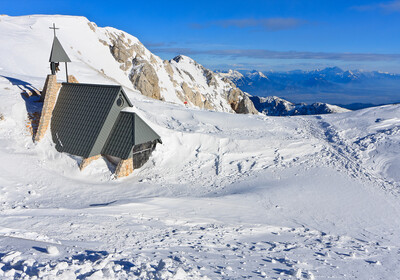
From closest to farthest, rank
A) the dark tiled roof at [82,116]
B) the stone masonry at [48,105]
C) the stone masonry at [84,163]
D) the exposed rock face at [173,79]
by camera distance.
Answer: the stone masonry at [84,163] < the dark tiled roof at [82,116] < the stone masonry at [48,105] < the exposed rock face at [173,79]

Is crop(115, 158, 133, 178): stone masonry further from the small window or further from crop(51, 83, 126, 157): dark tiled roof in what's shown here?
the small window

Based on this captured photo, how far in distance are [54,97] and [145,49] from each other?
58860 millimetres

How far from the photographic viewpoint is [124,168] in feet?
56.9

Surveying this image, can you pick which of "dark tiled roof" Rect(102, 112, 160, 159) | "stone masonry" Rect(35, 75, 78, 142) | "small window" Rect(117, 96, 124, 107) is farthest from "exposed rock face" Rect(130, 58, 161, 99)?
"dark tiled roof" Rect(102, 112, 160, 159)

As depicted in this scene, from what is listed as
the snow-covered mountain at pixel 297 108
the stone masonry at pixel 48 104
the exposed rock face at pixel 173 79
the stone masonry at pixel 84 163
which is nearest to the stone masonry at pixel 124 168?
Answer: the stone masonry at pixel 84 163

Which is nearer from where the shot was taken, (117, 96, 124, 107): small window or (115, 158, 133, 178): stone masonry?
(115, 158, 133, 178): stone masonry

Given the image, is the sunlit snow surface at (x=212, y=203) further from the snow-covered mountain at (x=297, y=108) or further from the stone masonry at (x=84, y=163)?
the snow-covered mountain at (x=297, y=108)

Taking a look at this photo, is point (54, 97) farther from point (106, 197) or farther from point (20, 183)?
point (106, 197)

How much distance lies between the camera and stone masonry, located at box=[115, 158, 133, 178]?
17097 mm

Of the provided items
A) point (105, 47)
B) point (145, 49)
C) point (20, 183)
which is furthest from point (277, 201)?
point (145, 49)

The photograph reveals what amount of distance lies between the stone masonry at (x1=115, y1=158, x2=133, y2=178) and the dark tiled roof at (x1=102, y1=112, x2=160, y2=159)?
38 centimetres

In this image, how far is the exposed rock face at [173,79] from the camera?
205 feet

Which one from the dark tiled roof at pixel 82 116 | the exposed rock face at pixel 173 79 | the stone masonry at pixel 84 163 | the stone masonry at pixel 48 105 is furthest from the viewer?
the exposed rock face at pixel 173 79

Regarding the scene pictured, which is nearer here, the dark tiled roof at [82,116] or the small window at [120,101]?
the dark tiled roof at [82,116]
